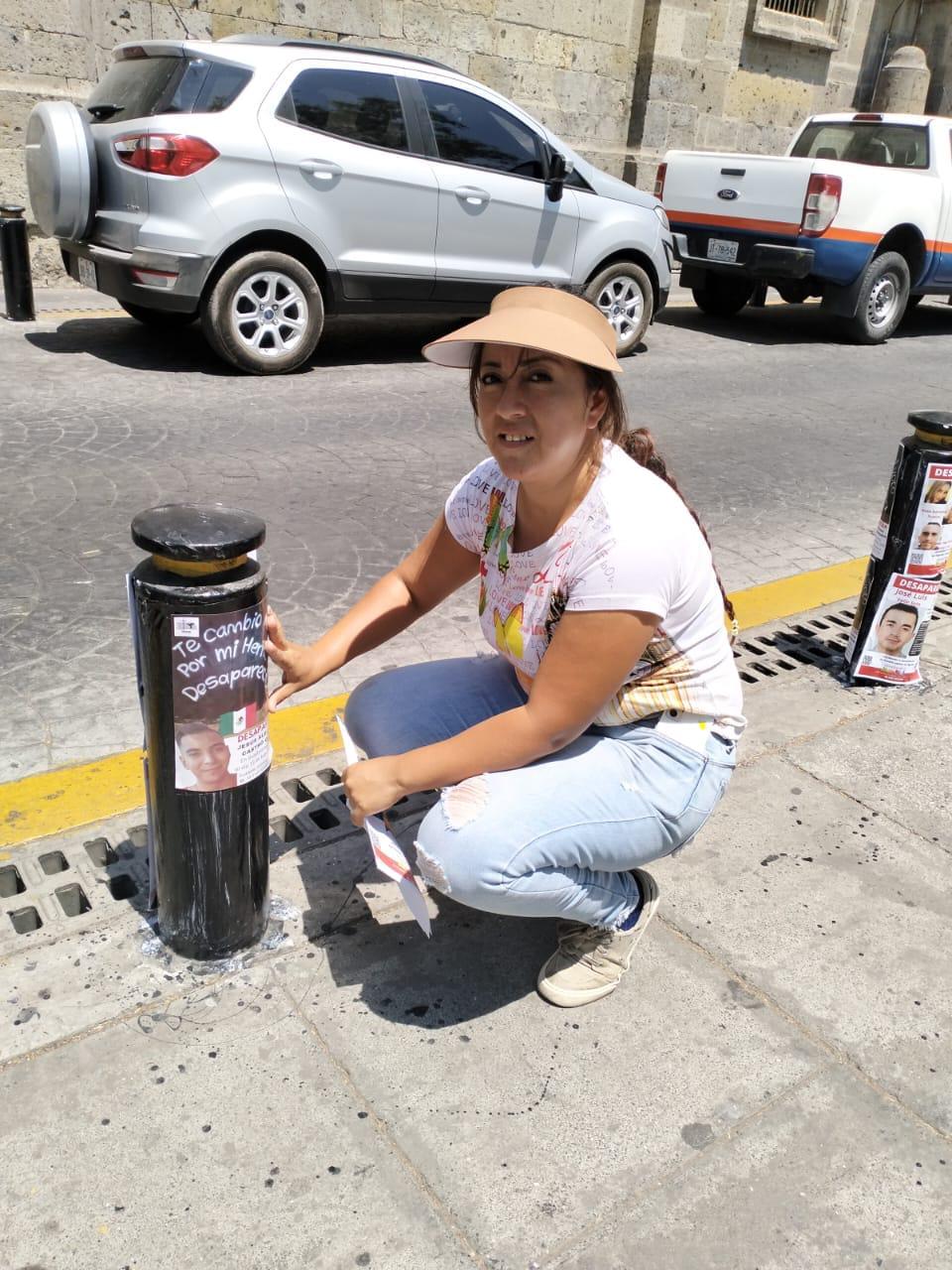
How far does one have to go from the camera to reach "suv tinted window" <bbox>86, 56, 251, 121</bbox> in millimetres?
6738

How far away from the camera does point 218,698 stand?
2.09 meters

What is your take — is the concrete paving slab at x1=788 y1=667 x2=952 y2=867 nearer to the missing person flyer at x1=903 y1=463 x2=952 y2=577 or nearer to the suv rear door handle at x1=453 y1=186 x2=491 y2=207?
the missing person flyer at x1=903 y1=463 x2=952 y2=577

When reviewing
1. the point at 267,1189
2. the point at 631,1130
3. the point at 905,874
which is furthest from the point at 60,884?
the point at 905,874

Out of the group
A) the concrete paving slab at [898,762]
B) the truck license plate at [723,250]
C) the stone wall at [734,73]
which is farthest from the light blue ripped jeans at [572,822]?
the stone wall at [734,73]

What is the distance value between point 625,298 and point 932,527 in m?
6.07

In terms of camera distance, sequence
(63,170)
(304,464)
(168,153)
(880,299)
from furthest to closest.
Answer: (880,299), (63,170), (168,153), (304,464)

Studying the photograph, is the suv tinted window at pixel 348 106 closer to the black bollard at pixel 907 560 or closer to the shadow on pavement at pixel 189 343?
the shadow on pavement at pixel 189 343

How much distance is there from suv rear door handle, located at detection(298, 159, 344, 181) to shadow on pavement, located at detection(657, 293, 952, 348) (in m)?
4.82

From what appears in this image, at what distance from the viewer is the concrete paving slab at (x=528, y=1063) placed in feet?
6.24

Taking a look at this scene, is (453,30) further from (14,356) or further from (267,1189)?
(267,1189)

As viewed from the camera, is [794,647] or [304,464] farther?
[304,464]

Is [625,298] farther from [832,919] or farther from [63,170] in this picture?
[832,919]

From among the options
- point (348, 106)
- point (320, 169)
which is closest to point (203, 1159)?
point (320, 169)

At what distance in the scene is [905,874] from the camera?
9.21ft
